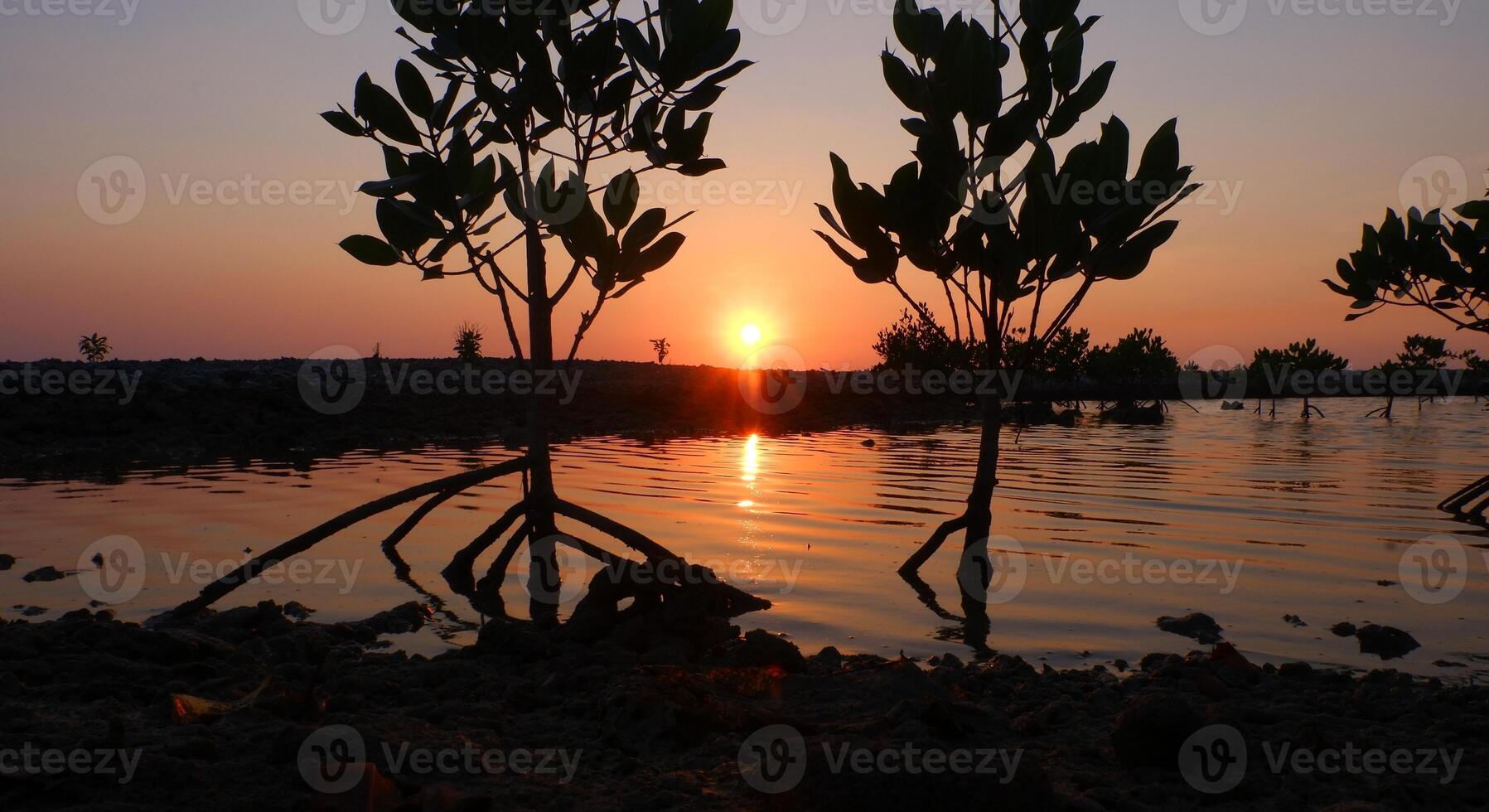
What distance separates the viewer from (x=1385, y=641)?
709 cm

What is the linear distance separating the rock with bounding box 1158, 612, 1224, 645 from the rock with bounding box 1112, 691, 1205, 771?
3.19 meters

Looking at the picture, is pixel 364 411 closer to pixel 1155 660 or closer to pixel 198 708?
pixel 198 708

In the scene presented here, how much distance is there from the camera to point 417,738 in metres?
4.57

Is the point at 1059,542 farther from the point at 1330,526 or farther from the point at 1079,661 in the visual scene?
the point at 1079,661

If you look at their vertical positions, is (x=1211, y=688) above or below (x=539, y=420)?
below

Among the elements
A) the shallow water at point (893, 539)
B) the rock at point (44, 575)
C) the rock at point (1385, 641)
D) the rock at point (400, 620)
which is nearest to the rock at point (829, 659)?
the shallow water at point (893, 539)

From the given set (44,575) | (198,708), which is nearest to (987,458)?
(198,708)

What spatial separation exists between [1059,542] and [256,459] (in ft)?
57.0

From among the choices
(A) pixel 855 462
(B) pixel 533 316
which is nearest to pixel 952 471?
(A) pixel 855 462

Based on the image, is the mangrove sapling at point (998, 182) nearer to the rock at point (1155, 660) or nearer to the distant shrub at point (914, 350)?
the rock at point (1155, 660)

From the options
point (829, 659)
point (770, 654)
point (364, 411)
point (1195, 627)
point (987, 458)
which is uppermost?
point (364, 411)

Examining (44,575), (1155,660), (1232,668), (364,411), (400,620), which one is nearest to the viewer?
(1232,668)

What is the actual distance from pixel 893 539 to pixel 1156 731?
746 cm

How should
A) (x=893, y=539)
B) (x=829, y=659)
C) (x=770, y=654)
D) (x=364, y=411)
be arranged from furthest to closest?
(x=364, y=411) < (x=893, y=539) < (x=829, y=659) < (x=770, y=654)
